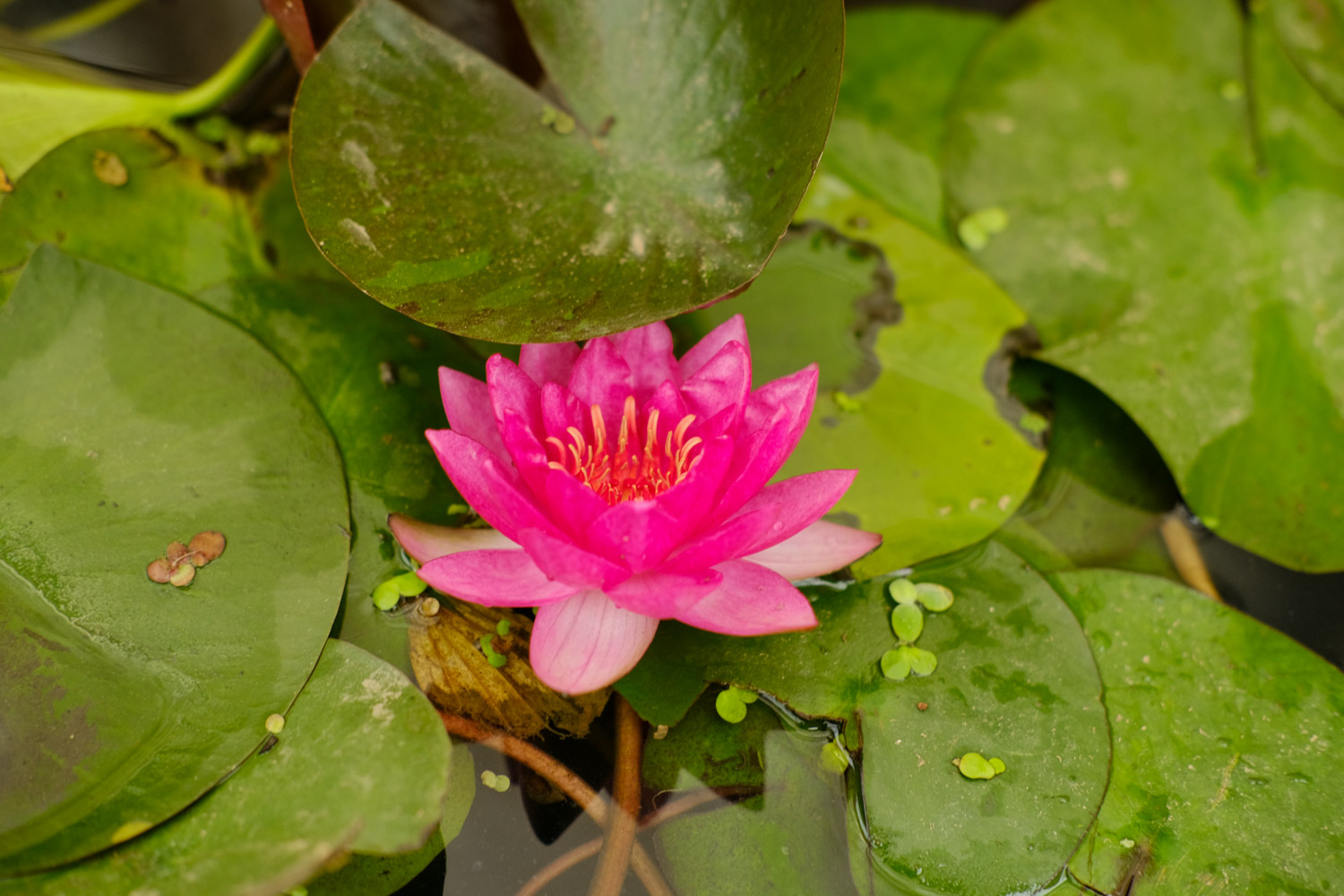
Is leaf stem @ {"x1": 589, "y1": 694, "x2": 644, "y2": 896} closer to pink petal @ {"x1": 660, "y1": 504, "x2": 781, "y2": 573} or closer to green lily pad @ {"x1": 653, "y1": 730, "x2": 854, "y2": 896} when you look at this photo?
green lily pad @ {"x1": 653, "y1": 730, "x2": 854, "y2": 896}

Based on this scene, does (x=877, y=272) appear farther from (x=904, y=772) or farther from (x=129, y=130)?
(x=129, y=130)

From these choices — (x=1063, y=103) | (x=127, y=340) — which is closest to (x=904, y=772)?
(x=127, y=340)

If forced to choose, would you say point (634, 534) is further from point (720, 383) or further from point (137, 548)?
point (137, 548)

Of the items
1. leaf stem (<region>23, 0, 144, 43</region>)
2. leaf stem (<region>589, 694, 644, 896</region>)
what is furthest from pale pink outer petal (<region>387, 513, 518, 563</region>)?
leaf stem (<region>23, 0, 144, 43</region>)

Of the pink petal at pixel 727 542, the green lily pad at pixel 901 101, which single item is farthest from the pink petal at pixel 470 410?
the green lily pad at pixel 901 101

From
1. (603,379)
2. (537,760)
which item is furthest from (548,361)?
(537,760)
